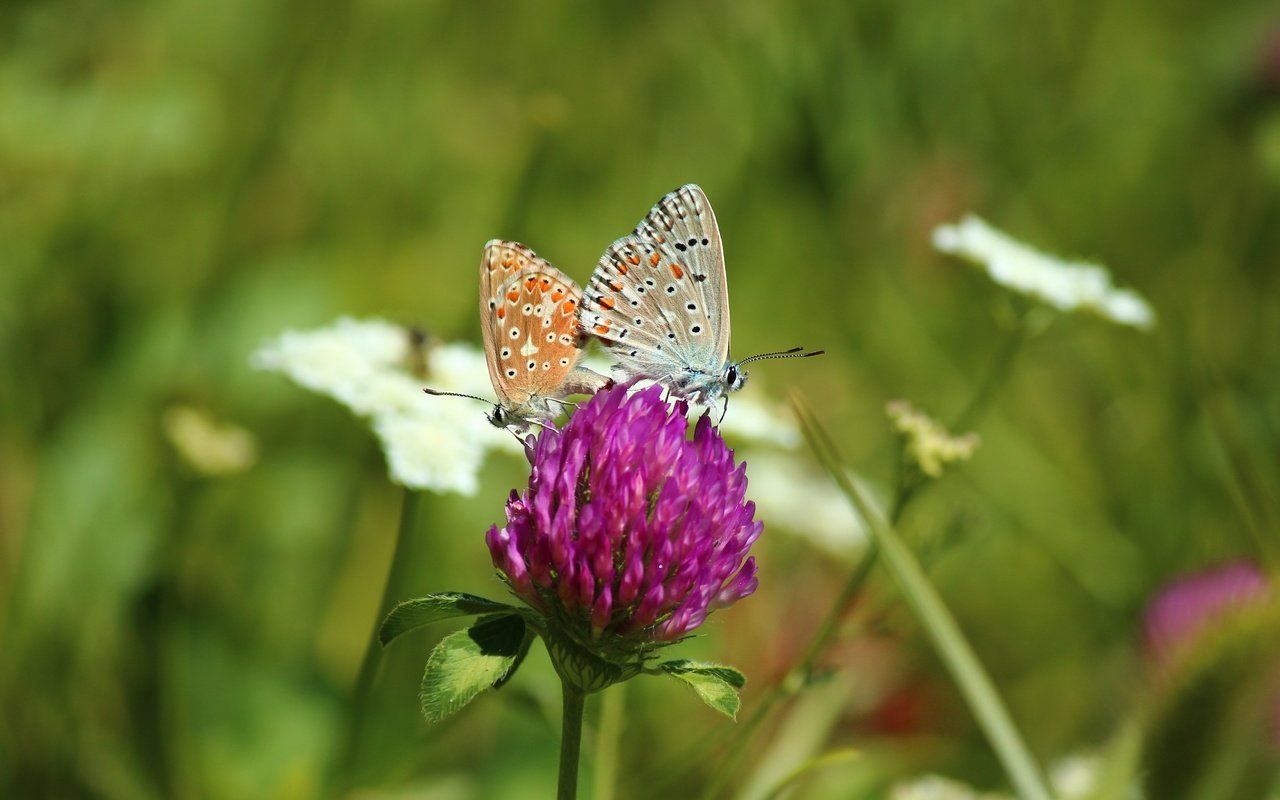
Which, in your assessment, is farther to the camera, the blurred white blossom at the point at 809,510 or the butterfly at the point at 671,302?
the blurred white blossom at the point at 809,510

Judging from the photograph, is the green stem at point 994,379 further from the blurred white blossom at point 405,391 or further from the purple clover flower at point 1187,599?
the blurred white blossom at point 405,391

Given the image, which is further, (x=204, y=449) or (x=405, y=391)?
(x=204, y=449)

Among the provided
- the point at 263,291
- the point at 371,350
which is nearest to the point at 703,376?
the point at 371,350

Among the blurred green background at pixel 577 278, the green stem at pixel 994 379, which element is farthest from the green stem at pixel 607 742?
the green stem at pixel 994 379

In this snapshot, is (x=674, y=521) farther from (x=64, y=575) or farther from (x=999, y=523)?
(x=999, y=523)

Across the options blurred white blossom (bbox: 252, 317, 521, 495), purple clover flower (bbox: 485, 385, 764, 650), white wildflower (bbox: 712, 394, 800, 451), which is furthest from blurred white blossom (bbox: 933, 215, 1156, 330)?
purple clover flower (bbox: 485, 385, 764, 650)

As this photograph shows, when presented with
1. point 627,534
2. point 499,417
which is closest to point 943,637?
A: point 627,534

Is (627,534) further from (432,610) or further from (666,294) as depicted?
(666,294)
